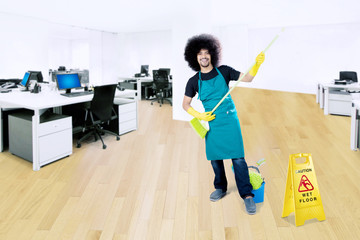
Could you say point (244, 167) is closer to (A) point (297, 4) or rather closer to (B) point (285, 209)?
(B) point (285, 209)

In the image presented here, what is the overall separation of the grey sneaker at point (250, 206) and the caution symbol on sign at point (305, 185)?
0.39 metres

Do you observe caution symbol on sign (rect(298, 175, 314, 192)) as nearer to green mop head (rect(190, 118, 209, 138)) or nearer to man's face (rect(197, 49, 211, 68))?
green mop head (rect(190, 118, 209, 138))

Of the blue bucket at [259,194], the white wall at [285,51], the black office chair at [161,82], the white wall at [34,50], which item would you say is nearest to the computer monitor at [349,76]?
the white wall at [285,51]

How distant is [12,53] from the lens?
24.7 feet

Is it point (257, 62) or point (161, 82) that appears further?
point (161, 82)

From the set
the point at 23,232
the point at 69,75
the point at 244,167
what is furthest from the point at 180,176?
the point at 69,75

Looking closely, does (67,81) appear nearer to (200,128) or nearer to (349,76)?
(200,128)

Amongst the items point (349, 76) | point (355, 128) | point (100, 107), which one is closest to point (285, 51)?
point (349, 76)

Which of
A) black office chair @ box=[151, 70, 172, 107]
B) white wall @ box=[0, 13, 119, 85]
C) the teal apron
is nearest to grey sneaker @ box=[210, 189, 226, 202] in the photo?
the teal apron

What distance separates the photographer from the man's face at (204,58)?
208cm

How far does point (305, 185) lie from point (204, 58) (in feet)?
3.93

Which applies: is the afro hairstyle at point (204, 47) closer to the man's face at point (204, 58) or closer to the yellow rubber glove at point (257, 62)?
the man's face at point (204, 58)

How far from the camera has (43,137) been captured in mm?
2947

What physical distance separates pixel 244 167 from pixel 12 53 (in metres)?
7.87
